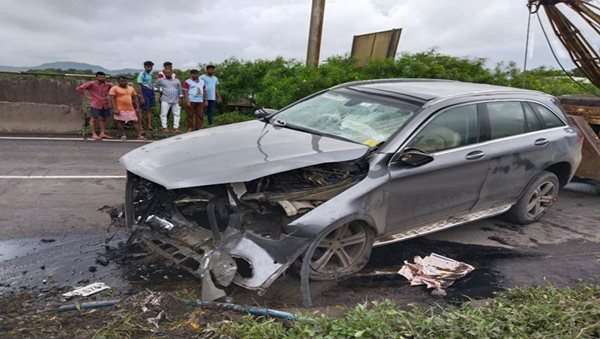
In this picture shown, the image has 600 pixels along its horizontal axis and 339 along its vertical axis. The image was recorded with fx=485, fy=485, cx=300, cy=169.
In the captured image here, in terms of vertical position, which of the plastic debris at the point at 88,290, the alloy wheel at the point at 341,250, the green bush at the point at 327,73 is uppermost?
the green bush at the point at 327,73

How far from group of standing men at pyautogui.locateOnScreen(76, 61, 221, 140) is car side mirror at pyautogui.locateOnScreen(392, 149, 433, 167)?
7.91 m

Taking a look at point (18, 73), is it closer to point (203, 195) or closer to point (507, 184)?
point (203, 195)

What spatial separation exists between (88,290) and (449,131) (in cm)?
346

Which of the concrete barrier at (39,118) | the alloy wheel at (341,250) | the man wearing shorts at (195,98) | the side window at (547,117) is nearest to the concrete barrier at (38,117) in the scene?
the concrete barrier at (39,118)

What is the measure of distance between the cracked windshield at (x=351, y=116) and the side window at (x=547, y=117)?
6.63 ft

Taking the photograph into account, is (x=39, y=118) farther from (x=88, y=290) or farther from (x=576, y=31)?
(x=576, y=31)

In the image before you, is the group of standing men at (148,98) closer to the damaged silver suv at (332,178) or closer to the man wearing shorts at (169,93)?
the man wearing shorts at (169,93)

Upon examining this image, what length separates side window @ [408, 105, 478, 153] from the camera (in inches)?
175

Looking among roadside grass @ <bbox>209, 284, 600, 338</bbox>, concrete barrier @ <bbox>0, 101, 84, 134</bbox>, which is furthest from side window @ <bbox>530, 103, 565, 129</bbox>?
concrete barrier @ <bbox>0, 101, 84, 134</bbox>

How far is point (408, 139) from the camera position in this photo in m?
4.31

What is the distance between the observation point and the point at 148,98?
1127cm

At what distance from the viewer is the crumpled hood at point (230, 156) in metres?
3.62

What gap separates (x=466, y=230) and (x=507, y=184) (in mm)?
757

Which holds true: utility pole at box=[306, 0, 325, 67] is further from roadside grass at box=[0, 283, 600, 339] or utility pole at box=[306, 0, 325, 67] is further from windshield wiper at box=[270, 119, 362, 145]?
roadside grass at box=[0, 283, 600, 339]
